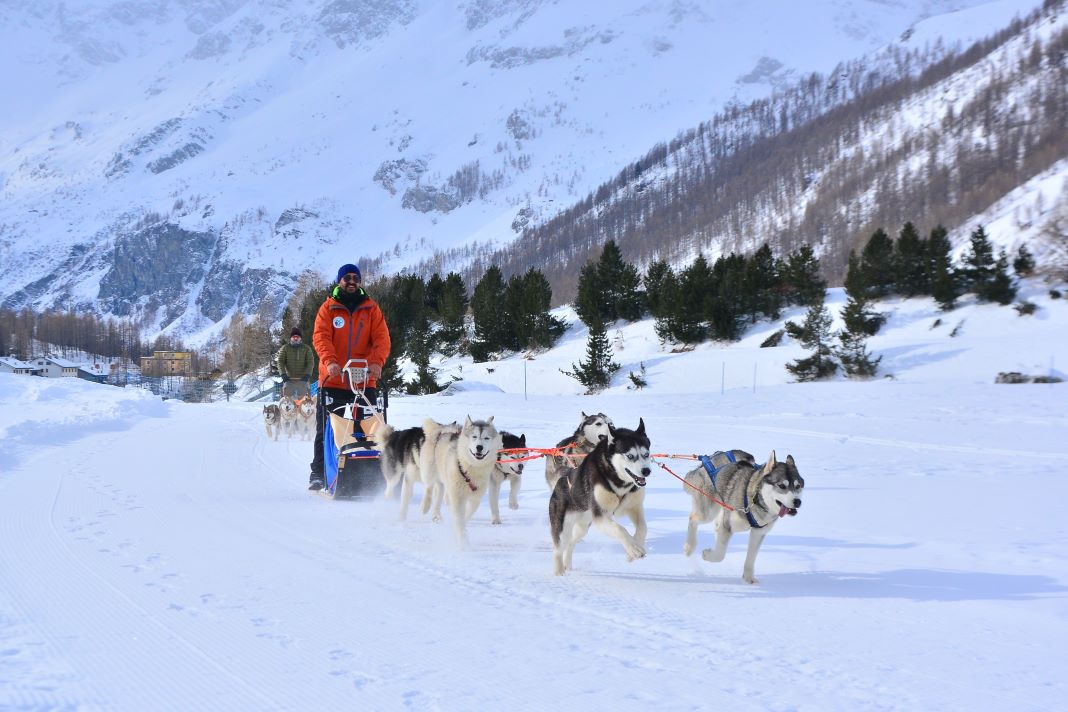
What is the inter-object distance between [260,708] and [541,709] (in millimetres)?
1074

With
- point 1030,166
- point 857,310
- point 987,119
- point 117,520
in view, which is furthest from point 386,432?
point 987,119

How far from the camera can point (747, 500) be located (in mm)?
4645

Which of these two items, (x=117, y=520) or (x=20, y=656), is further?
(x=117, y=520)

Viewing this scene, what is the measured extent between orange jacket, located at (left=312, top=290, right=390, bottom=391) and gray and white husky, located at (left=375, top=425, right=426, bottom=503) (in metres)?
0.79

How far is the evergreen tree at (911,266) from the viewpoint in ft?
99.3

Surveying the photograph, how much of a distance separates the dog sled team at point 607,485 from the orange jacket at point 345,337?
1636 millimetres

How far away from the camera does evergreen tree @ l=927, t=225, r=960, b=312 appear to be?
28.4 m

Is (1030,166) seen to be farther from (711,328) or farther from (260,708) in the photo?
(260,708)

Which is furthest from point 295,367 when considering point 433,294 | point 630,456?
point 433,294

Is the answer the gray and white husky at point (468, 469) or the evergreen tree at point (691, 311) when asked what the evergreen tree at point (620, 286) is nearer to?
the evergreen tree at point (691, 311)

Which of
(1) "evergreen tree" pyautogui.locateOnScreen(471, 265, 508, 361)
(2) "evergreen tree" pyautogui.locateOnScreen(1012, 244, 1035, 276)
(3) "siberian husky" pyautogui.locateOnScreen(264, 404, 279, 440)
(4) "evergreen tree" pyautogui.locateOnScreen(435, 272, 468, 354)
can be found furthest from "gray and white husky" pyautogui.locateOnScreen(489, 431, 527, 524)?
(4) "evergreen tree" pyautogui.locateOnScreen(435, 272, 468, 354)

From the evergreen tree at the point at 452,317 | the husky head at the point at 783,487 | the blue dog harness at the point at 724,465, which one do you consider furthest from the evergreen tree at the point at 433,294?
the husky head at the point at 783,487

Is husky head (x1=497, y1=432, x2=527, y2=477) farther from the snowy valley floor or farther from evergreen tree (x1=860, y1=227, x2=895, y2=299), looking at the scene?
evergreen tree (x1=860, y1=227, x2=895, y2=299)

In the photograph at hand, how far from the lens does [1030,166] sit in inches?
2196
